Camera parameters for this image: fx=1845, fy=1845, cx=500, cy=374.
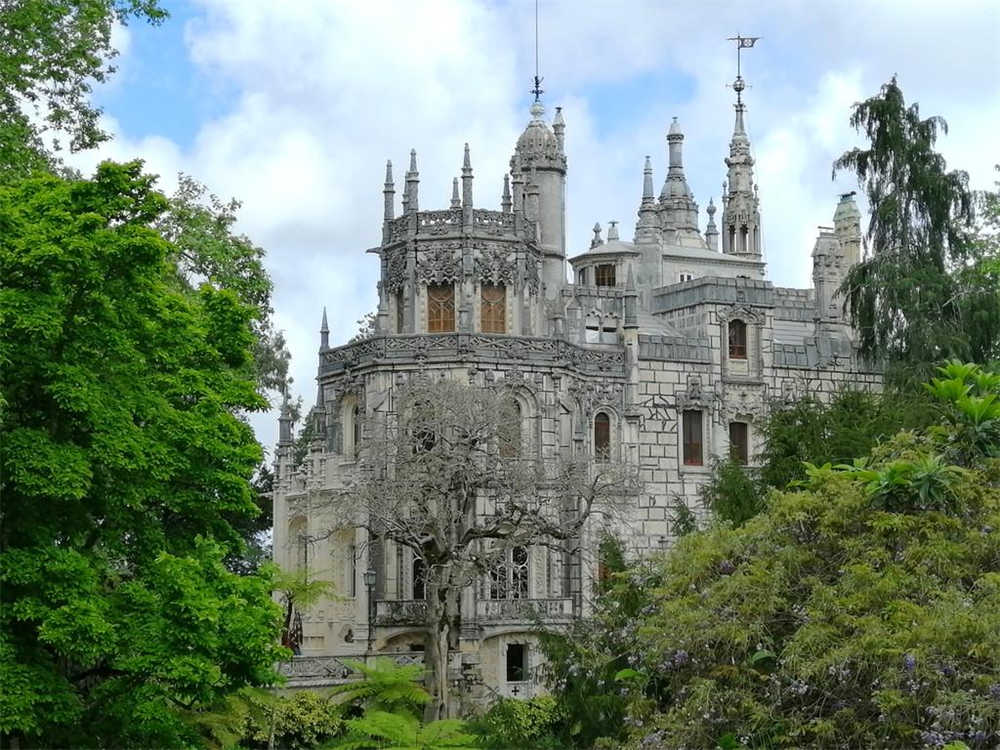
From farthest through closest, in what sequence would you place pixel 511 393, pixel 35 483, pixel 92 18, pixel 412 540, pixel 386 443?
pixel 511 393
pixel 386 443
pixel 412 540
pixel 92 18
pixel 35 483

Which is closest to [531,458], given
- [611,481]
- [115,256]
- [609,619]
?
[611,481]

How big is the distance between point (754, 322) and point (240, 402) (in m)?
31.4

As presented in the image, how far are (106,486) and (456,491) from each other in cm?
1871

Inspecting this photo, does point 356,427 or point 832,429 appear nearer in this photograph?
point 832,429

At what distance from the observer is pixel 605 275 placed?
73500 millimetres

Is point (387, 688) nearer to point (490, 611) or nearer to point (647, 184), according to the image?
point (490, 611)

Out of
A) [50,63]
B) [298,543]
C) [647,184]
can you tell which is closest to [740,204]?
[647,184]

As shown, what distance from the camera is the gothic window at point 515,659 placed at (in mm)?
50062

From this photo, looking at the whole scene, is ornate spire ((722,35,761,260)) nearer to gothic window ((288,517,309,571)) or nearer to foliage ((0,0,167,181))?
gothic window ((288,517,309,571))

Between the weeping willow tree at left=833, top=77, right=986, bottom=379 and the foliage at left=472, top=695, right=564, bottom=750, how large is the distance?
602 inches

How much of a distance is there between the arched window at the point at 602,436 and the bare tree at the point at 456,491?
2.89m

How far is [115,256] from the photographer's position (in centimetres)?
2588

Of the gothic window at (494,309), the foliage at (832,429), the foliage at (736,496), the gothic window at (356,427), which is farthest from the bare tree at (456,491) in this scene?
the foliage at (832,429)

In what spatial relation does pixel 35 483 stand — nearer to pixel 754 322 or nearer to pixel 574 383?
pixel 574 383
